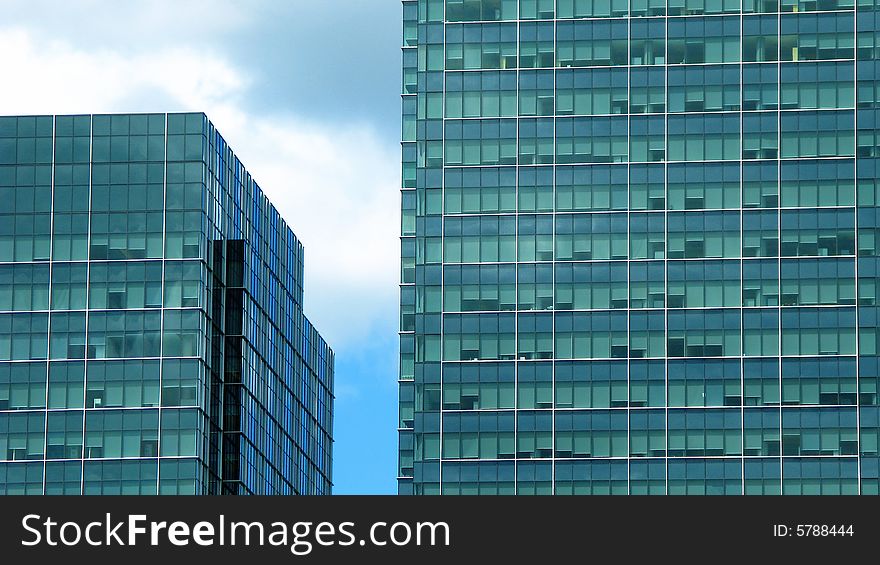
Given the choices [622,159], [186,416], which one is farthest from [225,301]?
[622,159]

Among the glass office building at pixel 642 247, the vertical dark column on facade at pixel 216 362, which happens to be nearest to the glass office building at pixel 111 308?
the vertical dark column on facade at pixel 216 362

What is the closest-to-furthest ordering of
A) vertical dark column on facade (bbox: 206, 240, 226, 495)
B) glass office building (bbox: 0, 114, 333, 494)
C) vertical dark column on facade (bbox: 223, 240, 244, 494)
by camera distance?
glass office building (bbox: 0, 114, 333, 494) → vertical dark column on facade (bbox: 206, 240, 226, 495) → vertical dark column on facade (bbox: 223, 240, 244, 494)

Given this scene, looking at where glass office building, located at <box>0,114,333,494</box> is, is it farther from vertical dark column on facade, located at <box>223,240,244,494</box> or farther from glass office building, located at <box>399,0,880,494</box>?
glass office building, located at <box>399,0,880,494</box>

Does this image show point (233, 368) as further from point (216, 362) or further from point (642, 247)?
point (642, 247)

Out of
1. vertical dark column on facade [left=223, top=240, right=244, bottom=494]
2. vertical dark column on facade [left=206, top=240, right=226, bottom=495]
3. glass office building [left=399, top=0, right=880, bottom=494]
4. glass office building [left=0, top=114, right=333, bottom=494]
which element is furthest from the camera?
vertical dark column on facade [left=223, top=240, right=244, bottom=494]

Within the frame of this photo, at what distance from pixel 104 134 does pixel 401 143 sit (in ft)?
87.6

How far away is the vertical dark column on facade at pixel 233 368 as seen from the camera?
166 metres

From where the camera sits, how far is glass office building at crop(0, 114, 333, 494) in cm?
15688

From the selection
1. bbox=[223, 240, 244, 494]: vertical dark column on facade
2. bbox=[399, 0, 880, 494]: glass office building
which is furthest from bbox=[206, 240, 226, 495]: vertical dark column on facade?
bbox=[399, 0, 880, 494]: glass office building

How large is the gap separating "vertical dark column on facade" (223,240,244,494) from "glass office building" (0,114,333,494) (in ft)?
1.21

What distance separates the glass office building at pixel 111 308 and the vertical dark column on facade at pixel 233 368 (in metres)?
0.37

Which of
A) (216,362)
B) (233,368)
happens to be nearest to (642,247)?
(216,362)

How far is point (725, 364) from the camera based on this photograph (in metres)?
145

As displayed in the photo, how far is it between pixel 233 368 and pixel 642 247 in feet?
132
